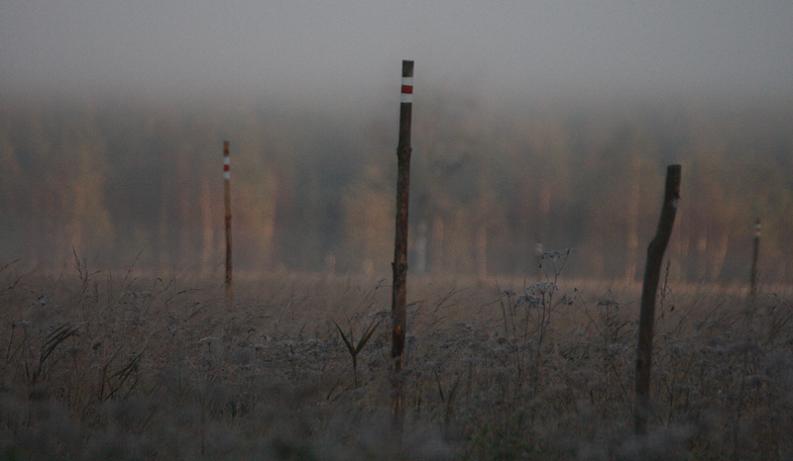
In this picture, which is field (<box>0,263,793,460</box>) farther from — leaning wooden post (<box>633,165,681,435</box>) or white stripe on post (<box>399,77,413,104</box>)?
white stripe on post (<box>399,77,413,104</box>)

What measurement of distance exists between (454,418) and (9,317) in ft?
16.7

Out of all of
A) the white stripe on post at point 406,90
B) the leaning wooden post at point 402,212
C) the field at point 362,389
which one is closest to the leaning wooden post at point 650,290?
the field at point 362,389

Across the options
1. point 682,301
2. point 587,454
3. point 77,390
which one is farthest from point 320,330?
point 682,301

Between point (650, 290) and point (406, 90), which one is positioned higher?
point (406, 90)

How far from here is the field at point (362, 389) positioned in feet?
15.6

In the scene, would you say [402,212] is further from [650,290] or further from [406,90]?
[650,290]

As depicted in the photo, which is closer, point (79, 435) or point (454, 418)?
point (79, 435)

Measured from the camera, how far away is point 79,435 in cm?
477

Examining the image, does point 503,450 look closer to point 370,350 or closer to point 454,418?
point 454,418

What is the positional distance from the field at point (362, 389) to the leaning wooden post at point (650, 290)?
0.22 meters

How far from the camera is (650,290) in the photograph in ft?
16.8

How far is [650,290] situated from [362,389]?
7.77 ft

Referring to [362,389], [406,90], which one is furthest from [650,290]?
[406,90]

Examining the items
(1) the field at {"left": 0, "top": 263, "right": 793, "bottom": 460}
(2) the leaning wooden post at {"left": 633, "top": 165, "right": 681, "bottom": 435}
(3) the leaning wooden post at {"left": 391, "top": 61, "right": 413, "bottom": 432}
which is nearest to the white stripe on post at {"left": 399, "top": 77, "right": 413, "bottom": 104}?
(3) the leaning wooden post at {"left": 391, "top": 61, "right": 413, "bottom": 432}
